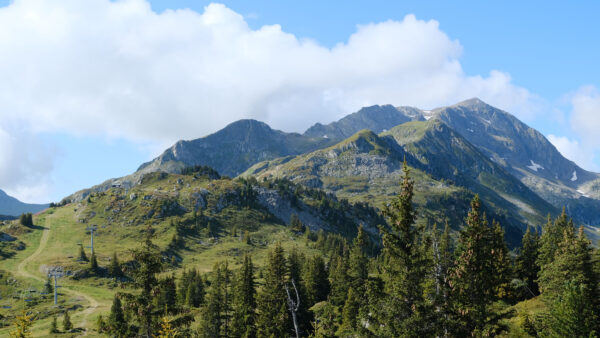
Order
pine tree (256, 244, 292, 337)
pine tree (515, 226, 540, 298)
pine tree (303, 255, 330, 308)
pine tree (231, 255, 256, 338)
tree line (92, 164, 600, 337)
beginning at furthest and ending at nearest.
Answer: pine tree (303, 255, 330, 308) → pine tree (515, 226, 540, 298) → pine tree (231, 255, 256, 338) → pine tree (256, 244, 292, 337) → tree line (92, 164, 600, 337)

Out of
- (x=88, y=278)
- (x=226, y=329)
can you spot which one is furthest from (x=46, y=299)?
(x=226, y=329)

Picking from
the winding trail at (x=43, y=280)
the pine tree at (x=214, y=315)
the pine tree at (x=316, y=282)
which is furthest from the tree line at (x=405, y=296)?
the winding trail at (x=43, y=280)

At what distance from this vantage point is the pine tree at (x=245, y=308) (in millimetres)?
63625

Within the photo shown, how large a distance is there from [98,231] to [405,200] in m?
193

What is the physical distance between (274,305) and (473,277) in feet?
117

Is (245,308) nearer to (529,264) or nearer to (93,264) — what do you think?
(529,264)

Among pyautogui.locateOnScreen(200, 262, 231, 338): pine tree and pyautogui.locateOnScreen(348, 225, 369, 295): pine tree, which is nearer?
pyautogui.locateOnScreen(348, 225, 369, 295): pine tree

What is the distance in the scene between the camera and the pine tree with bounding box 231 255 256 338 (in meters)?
63.6

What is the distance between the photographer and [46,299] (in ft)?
343

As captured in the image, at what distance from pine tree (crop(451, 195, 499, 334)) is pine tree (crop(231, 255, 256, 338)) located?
4115 cm

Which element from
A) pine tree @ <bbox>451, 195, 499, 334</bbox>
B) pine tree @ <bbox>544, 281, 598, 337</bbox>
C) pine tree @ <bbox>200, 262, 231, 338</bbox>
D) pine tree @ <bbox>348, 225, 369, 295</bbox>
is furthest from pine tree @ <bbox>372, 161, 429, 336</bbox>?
pine tree @ <bbox>200, 262, 231, 338</bbox>

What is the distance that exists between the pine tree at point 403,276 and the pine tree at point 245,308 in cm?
4436

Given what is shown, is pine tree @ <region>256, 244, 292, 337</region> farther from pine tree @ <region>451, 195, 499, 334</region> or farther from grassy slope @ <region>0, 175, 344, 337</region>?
grassy slope @ <region>0, 175, 344, 337</region>

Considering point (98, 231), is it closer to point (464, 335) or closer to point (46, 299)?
point (46, 299)
